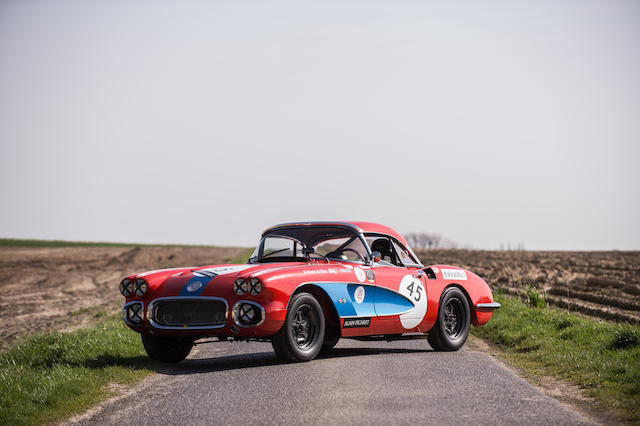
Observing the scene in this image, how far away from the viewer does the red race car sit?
9180 millimetres

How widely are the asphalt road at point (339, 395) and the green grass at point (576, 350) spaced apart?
650 millimetres

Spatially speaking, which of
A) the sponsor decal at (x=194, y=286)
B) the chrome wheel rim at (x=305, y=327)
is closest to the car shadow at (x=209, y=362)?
the chrome wheel rim at (x=305, y=327)

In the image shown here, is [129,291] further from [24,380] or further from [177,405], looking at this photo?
[177,405]

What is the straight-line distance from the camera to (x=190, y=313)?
9406mm

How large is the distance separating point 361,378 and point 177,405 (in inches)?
82.6

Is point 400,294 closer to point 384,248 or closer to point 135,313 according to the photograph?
point 384,248

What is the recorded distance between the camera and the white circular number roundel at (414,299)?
35.9 ft

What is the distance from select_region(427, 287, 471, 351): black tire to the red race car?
0.02 metres

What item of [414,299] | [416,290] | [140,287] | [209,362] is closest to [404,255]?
[416,290]

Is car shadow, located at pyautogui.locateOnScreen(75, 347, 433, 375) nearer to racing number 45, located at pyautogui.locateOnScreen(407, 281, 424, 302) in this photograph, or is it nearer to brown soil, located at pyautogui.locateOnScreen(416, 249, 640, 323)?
racing number 45, located at pyautogui.locateOnScreen(407, 281, 424, 302)

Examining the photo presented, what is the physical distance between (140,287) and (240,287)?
1.49 m

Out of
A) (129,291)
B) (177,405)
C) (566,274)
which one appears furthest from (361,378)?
(566,274)

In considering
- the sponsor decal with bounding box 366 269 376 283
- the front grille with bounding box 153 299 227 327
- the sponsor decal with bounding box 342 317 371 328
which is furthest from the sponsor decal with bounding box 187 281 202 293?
the sponsor decal with bounding box 366 269 376 283

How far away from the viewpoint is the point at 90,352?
436 inches
